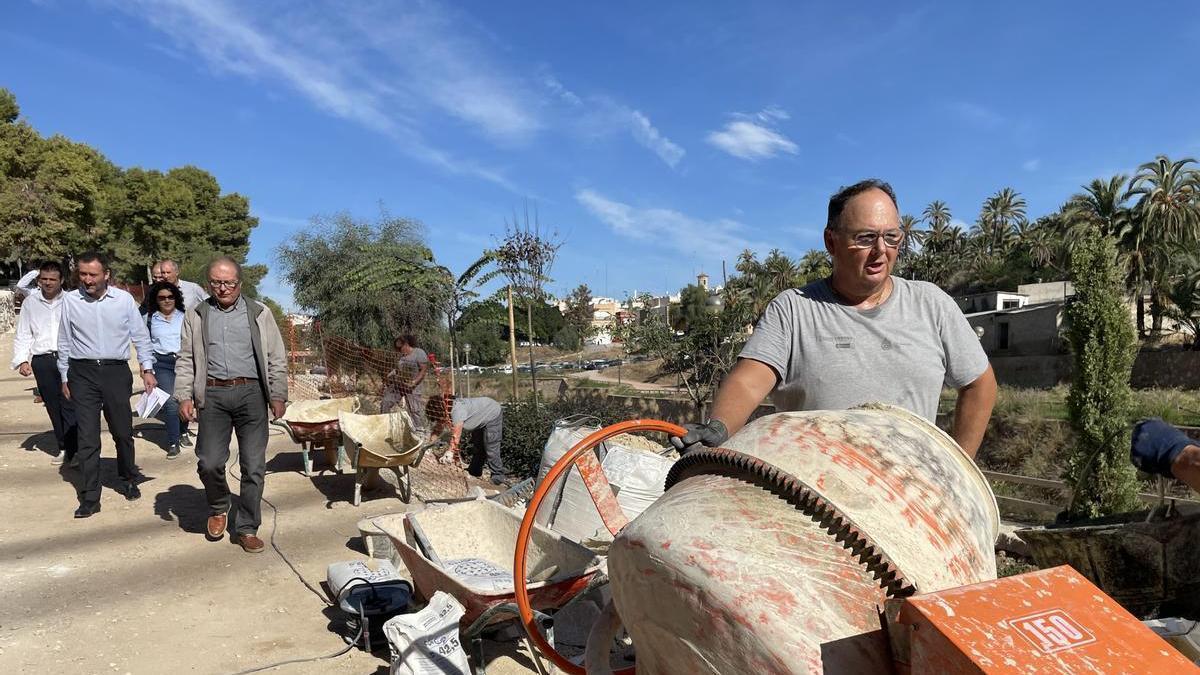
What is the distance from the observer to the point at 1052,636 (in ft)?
3.75

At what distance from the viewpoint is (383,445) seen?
7.59 m

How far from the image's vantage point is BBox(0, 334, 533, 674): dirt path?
12.6ft

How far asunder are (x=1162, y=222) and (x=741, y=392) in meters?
47.0

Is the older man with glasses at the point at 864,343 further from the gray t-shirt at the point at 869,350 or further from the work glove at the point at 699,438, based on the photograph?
the work glove at the point at 699,438

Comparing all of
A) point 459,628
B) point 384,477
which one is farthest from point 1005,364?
point 459,628

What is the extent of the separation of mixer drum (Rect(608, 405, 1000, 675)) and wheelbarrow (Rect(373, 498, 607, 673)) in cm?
134

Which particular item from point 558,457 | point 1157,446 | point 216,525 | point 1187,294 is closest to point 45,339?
point 216,525

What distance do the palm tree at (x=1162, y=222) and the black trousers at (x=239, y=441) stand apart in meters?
44.6

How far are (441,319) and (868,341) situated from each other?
66.4ft

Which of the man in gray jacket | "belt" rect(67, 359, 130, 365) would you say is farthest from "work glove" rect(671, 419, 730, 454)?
"belt" rect(67, 359, 130, 365)

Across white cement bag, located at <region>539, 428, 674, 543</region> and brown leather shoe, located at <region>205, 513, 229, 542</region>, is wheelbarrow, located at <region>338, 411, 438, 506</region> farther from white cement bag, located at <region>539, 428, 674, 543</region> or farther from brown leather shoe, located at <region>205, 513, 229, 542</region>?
white cement bag, located at <region>539, 428, 674, 543</region>

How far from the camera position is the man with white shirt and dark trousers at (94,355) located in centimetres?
578

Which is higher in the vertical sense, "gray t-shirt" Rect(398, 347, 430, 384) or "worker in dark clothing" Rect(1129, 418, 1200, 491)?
"gray t-shirt" Rect(398, 347, 430, 384)

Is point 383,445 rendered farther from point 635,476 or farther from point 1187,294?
point 1187,294
